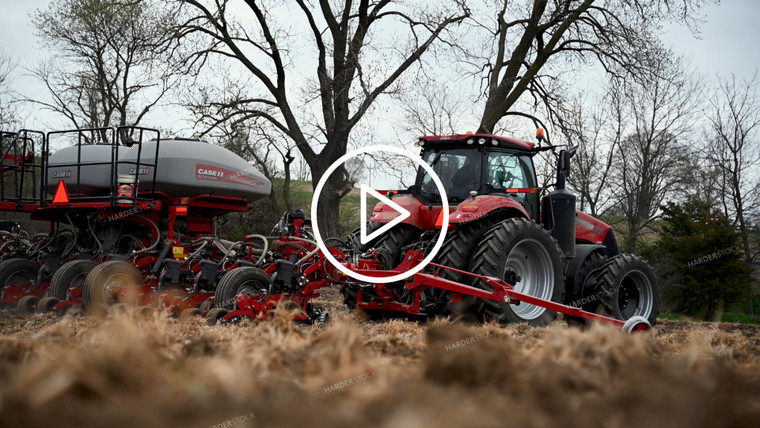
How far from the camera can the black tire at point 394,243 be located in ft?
24.5

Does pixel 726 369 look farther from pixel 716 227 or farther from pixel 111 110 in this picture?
pixel 716 227

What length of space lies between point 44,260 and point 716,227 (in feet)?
84.5

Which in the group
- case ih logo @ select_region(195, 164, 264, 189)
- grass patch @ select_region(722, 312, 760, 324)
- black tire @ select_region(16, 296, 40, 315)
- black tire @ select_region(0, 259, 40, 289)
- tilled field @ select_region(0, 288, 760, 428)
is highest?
case ih logo @ select_region(195, 164, 264, 189)

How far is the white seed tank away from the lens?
926cm

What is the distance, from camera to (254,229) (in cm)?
2205

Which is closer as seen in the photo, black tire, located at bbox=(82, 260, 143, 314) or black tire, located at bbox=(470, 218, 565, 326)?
black tire, located at bbox=(470, 218, 565, 326)

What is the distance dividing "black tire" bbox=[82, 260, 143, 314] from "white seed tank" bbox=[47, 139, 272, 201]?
4.82ft

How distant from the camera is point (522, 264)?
7.32 metres

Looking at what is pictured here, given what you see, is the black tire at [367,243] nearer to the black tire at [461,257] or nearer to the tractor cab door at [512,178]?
the black tire at [461,257]

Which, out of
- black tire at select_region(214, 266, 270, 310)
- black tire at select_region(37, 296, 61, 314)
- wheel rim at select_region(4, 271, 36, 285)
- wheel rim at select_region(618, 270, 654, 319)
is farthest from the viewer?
wheel rim at select_region(4, 271, 36, 285)

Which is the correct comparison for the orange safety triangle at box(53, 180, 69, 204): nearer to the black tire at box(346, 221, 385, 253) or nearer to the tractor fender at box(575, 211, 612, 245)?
the black tire at box(346, 221, 385, 253)

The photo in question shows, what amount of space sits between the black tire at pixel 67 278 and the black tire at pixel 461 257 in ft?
15.6
